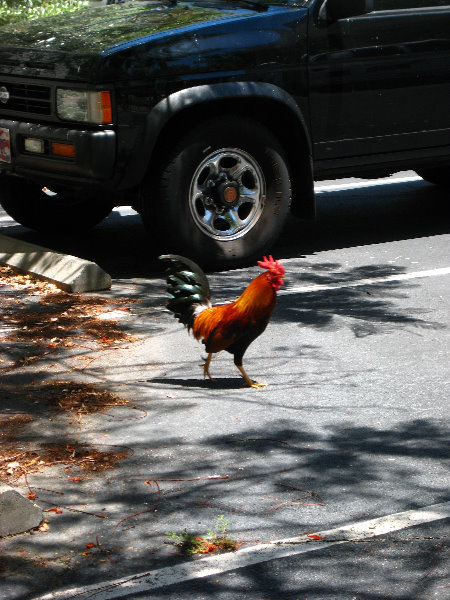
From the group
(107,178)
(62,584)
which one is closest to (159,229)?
(107,178)

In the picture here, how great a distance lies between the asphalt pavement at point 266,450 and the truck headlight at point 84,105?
1115 mm

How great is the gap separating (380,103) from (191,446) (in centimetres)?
407

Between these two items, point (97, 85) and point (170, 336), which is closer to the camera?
point (170, 336)

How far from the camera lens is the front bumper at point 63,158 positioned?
7062 millimetres

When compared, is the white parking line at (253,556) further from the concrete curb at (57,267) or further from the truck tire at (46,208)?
the truck tire at (46,208)

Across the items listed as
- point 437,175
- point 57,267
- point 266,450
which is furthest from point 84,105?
point 437,175

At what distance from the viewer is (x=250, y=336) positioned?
5.41m

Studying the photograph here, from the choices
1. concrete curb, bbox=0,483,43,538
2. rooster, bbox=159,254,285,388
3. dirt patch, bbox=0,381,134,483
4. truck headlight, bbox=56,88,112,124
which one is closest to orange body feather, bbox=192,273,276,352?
rooster, bbox=159,254,285,388

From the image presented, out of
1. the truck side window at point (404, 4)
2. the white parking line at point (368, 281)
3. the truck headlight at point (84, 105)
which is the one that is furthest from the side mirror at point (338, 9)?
the white parking line at point (368, 281)

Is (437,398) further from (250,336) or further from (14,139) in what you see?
(14,139)

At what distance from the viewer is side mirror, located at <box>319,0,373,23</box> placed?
25.2 ft

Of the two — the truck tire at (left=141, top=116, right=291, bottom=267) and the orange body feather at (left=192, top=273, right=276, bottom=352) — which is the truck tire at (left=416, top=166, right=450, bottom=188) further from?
the orange body feather at (left=192, top=273, right=276, bottom=352)

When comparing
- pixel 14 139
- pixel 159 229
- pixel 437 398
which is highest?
pixel 14 139

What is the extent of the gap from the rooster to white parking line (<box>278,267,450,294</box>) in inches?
67.5
